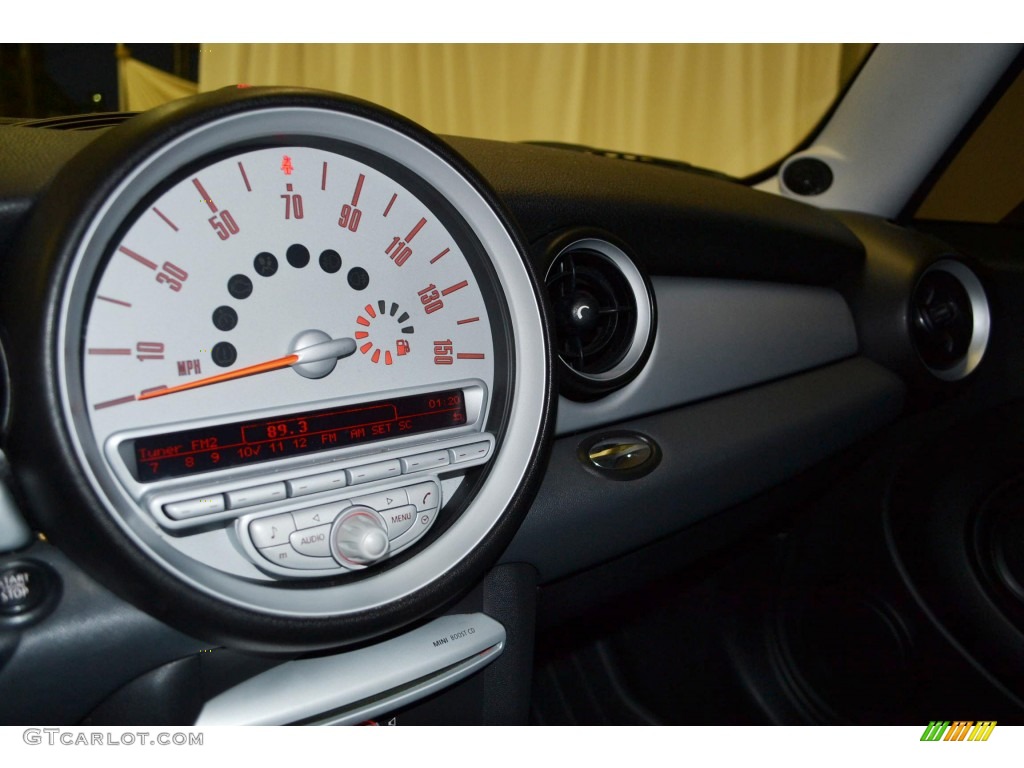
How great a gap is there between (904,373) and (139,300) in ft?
4.53

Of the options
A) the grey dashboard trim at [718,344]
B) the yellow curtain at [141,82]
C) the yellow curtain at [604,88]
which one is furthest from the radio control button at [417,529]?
the yellow curtain at [604,88]

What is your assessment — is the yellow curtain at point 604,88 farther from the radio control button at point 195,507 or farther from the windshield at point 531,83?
the radio control button at point 195,507

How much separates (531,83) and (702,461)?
111 cm

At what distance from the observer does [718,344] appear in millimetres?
1332

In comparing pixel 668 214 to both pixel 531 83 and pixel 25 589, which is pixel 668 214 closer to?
pixel 531 83

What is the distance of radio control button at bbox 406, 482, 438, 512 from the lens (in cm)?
89

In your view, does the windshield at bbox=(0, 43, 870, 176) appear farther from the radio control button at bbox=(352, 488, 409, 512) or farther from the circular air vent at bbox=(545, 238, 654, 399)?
the radio control button at bbox=(352, 488, 409, 512)

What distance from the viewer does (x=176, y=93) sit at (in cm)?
117

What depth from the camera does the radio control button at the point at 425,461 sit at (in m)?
0.89

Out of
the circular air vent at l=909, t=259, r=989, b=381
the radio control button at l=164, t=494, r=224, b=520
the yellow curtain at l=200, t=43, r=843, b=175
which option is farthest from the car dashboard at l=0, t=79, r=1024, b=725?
the yellow curtain at l=200, t=43, r=843, b=175

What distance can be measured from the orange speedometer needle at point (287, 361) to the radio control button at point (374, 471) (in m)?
0.12

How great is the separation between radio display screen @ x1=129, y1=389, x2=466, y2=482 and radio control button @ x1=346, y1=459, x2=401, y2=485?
0.13 ft
